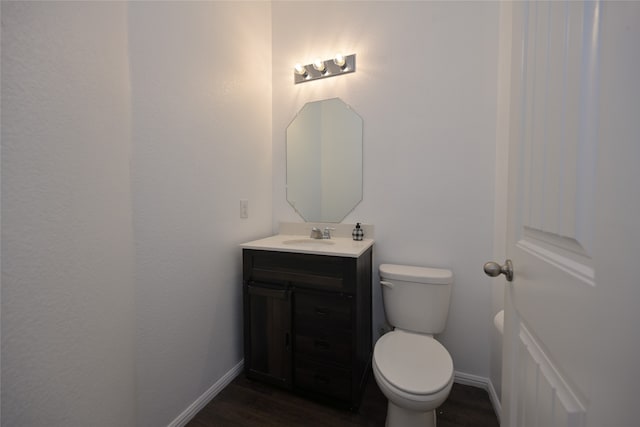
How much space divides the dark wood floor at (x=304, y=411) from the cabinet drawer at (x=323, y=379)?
10cm

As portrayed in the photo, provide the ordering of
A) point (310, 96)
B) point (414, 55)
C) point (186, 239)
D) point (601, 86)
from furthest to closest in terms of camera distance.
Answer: point (310, 96)
point (414, 55)
point (186, 239)
point (601, 86)

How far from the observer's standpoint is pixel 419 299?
1.48m

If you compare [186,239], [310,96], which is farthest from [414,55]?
[186,239]

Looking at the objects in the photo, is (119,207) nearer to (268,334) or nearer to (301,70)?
(268,334)

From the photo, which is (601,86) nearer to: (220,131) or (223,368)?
(220,131)

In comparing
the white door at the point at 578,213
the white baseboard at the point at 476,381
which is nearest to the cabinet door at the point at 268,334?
the white baseboard at the point at 476,381

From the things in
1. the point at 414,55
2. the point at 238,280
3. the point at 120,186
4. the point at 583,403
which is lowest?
the point at 238,280

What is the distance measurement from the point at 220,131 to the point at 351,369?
158 cm

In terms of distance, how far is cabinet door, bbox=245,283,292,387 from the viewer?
5.02 feet

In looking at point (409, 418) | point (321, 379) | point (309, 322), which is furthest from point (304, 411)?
point (409, 418)

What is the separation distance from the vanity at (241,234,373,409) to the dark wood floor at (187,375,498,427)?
2.4 inches

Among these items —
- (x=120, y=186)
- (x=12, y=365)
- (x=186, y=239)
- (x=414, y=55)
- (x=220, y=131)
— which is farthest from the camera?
(x=414, y=55)

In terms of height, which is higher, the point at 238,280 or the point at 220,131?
the point at 220,131

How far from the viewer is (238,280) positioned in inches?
68.9
